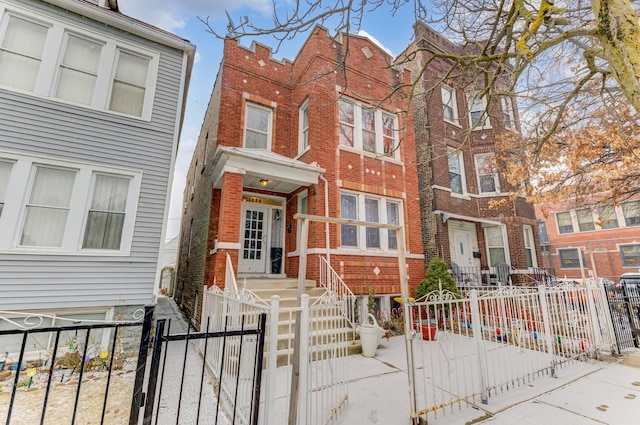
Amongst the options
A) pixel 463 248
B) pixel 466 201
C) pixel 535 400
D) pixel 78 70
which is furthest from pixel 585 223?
pixel 78 70

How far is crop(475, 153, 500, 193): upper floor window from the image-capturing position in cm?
1239

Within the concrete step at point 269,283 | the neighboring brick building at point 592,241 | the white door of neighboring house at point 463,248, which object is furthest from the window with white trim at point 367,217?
the neighboring brick building at point 592,241

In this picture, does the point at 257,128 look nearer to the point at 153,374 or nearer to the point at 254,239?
the point at 254,239

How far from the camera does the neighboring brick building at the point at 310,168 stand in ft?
26.8

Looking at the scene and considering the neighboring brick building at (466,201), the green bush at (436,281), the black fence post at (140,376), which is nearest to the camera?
the black fence post at (140,376)

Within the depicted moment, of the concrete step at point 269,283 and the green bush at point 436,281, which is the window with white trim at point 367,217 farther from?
the concrete step at point 269,283

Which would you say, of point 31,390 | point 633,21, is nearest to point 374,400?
point 31,390

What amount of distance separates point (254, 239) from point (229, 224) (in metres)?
2.12

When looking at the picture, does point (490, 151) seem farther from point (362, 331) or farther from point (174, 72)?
point (174, 72)

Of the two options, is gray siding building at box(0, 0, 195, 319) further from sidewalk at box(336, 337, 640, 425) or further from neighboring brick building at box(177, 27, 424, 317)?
sidewalk at box(336, 337, 640, 425)

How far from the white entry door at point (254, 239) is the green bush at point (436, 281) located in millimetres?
4965

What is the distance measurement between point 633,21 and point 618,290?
6909mm

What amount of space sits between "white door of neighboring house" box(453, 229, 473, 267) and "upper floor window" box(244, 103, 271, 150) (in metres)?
8.42

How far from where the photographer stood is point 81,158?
→ 615 cm
